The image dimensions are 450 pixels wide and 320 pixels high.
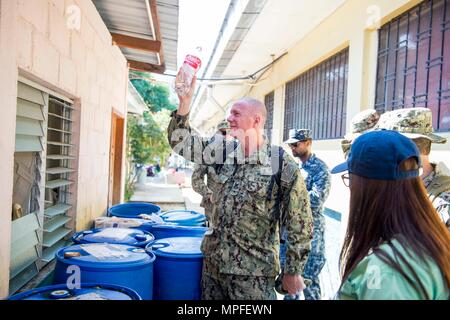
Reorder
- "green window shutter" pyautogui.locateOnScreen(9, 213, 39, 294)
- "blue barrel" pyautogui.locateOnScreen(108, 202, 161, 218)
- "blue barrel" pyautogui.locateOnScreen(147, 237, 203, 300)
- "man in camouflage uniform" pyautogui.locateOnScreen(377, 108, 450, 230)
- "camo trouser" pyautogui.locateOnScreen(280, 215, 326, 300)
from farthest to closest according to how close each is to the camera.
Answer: "blue barrel" pyautogui.locateOnScreen(108, 202, 161, 218)
"camo trouser" pyautogui.locateOnScreen(280, 215, 326, 300)
"blue barrel" pyautogui.locateOnScreen(147, 237, 203, 300)
"green window shutter" pyautogui.locateOnScreen(9, 213, 39, 294)
"man in camouflage uniform" pyautogui.locateOnScreen(377, 108, 450, 230)

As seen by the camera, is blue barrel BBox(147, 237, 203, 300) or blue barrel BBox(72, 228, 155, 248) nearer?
blue barrel BBox(147, 237, 203, 300)

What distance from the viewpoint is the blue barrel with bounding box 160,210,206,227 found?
305 cm

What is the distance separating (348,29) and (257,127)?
2.35 metres

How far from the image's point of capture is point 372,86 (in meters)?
3.52

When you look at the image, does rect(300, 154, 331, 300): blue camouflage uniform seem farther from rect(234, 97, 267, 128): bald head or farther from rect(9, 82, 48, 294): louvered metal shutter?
rect(9, 82, 48, 294): louvered metal shutter

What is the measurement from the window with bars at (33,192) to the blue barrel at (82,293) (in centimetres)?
48

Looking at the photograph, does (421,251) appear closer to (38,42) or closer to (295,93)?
(38,42)

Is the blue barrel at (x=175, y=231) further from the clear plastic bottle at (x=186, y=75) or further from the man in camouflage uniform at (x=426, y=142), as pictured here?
the man in camouflage uniform at (x=426, y=142)

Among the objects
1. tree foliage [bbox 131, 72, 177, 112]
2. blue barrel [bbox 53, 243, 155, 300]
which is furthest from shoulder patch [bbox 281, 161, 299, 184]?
tree foliage [bbox 131, 72, 177, 112]

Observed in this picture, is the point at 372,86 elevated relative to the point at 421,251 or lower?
elevated

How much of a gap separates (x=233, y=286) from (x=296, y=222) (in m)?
0.48

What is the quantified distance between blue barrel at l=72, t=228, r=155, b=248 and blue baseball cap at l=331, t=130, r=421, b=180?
5.36 feet

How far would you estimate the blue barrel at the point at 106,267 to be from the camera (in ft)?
5.76
